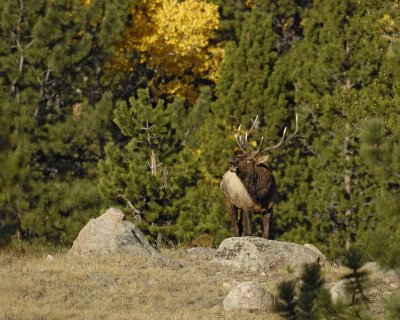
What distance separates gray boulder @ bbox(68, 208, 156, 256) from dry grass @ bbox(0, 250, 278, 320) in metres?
0.59

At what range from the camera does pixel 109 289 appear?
1309 centimetres

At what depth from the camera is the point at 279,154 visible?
29.4m

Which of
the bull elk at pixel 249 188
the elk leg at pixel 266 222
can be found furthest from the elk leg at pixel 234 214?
the elk leg at pixel 266 222

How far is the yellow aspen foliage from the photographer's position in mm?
31448

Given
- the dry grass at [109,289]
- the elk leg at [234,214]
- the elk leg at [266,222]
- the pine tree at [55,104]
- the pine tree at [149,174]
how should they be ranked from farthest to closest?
the pine tree at [55,104] < the pine tree at [149,174] < the elk leg at [234,214] < the elk leg at [266,222] < the dry grass at [109,289]

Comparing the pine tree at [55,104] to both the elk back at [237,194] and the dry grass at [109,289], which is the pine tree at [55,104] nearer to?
the elk back at [237,194]

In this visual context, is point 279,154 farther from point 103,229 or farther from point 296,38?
point 103,229

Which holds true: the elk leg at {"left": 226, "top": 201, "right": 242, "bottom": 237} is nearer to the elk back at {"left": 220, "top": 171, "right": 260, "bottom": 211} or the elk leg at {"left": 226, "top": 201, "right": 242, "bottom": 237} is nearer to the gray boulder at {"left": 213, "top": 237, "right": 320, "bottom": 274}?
the elk back at {"left": 220, "top": 171, "right": 260, "bottom": 211}

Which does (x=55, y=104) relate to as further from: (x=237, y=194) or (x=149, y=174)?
(x=237, y=194)

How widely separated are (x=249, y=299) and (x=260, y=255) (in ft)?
8.63

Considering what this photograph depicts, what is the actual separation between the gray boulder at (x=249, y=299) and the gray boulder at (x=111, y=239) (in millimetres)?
3660

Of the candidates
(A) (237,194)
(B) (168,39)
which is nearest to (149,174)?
(A) (237,194)

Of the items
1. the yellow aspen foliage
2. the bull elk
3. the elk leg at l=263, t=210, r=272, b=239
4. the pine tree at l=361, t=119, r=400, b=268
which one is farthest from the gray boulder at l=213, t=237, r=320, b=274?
the yellow aspen foliage

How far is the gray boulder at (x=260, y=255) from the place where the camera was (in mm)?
14734
